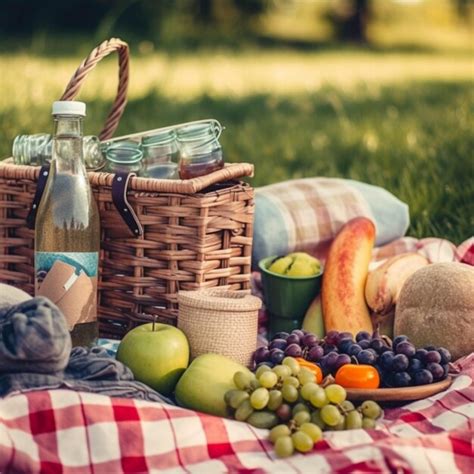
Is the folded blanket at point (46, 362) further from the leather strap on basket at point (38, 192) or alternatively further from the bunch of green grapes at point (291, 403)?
the leather strap on basket at point (38, 192)

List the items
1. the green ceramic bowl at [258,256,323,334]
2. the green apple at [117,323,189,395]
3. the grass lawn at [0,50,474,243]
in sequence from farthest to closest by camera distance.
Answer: the grass lawn at [0,50,474,243] → the green ceramic bowl at [258,256,323,334] → the green apple at [117,323,189,395]

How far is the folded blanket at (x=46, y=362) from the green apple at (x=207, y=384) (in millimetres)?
74

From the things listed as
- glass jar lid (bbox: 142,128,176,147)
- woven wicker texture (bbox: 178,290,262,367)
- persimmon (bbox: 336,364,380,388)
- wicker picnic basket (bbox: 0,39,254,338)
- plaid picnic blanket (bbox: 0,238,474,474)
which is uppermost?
glass jar lid (bbox: 142,128,176,147)

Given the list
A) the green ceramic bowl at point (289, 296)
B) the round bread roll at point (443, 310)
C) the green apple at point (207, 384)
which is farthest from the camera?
the green ceramic bowl at point (289, 296)

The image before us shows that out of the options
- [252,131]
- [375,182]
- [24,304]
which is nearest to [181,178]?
[24,304]

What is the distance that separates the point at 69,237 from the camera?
2527 mm

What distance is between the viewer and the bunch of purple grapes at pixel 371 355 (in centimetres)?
235

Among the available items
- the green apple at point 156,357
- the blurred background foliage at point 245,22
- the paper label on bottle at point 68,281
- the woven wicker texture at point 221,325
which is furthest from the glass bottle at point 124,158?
the blurred background foliage at point 245,22

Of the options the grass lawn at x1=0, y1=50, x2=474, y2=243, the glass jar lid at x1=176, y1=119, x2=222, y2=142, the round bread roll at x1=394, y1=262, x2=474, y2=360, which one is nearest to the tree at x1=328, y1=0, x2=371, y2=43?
the grass lawn at x1=0, y1=50, x2=474, y2=243

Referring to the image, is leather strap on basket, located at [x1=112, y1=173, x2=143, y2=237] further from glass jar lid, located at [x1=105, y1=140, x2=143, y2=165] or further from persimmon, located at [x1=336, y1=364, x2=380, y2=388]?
persimmon, located at [x1=336, y1=364, x2=380, y2=388]

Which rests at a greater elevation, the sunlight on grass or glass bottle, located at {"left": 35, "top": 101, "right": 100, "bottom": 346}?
the sunlight on grass

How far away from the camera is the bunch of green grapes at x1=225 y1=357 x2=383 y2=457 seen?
211 cm

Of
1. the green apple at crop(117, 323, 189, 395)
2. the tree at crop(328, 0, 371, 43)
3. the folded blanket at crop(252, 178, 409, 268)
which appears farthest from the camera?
the tree at crop(328, 0, 371, 43)

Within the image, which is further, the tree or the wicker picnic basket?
the tree
